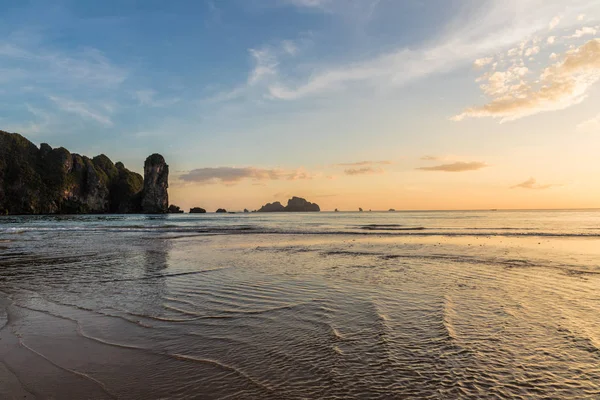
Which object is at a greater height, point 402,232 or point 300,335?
point 300,335

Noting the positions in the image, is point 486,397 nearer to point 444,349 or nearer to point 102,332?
point 444,349

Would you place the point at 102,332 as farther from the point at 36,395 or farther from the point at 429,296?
the point at 429,296

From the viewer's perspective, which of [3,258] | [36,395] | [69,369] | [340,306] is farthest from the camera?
[3,258]

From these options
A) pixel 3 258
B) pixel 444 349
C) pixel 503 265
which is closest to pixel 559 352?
pixel 444 349

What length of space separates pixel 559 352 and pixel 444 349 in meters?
2.21

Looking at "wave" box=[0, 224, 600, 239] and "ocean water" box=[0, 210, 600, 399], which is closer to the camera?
"ocean water" box=[0, 210, 600, 399]

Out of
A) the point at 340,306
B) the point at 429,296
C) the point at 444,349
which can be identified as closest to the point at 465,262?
the point at 429,296

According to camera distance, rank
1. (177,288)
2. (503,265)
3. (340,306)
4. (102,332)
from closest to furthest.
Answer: (102,332) < (340,306) < (177,288) < (503,265)

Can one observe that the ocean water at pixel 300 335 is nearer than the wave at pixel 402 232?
Yes

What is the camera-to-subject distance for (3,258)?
2141 cm

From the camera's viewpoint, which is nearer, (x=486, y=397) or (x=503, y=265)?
(x=486, y=397)

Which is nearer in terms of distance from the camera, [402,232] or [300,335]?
[300,335]

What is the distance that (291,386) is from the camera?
527cm

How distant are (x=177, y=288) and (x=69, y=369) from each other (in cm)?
698
